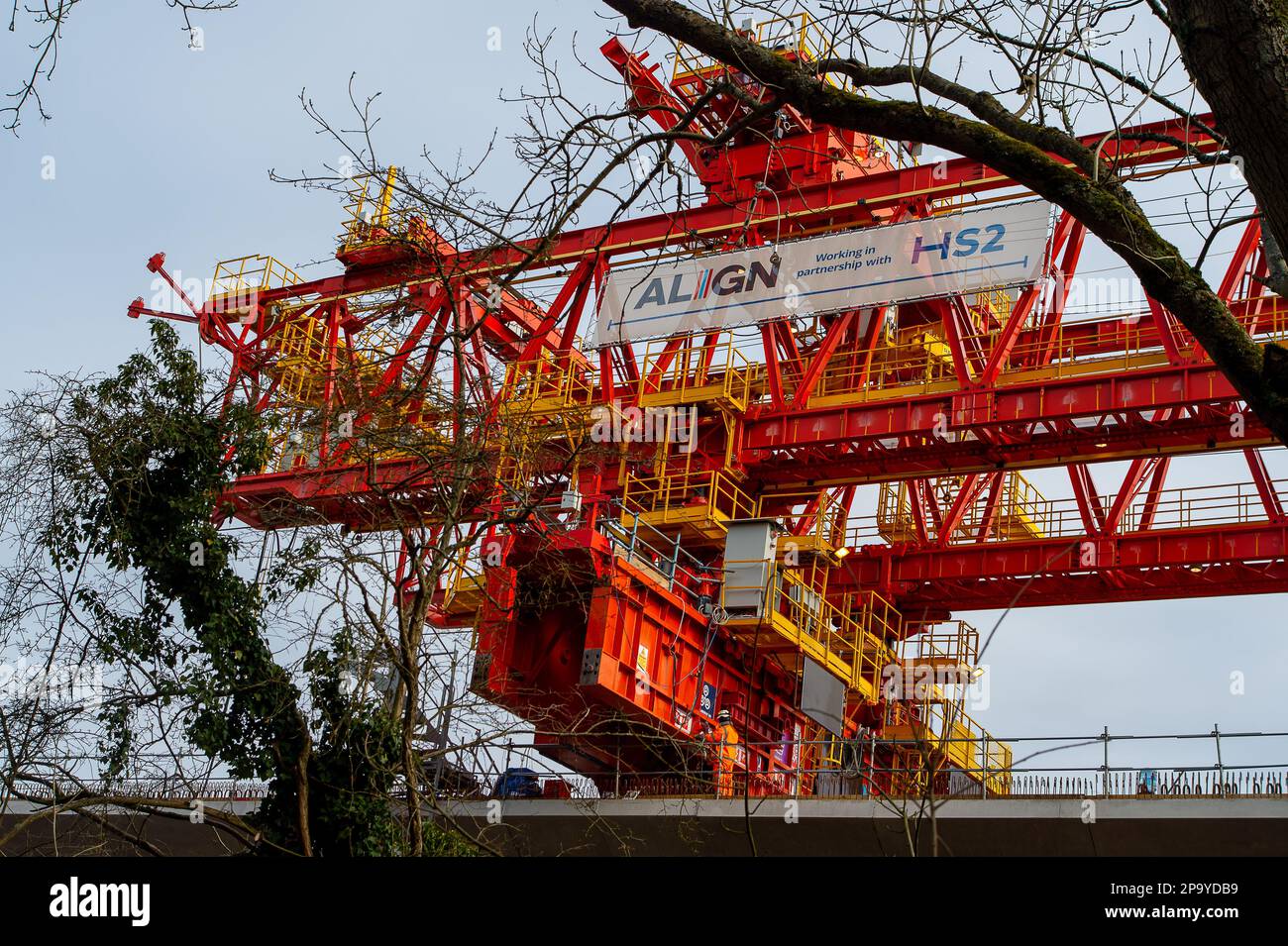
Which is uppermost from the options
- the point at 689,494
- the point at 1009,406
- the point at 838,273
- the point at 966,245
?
the point at 966,245

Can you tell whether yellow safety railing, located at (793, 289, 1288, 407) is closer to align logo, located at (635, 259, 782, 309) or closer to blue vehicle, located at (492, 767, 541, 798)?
align logo, located at (635, 259, 782, 309)

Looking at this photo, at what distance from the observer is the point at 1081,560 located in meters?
27.4

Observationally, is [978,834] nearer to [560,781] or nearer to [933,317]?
[560,781]

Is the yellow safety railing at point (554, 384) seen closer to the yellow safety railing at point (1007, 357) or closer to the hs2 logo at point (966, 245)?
the yellow safety railing at point (1007, 357)

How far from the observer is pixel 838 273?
27453 millimetres

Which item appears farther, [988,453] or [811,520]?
[811,520]

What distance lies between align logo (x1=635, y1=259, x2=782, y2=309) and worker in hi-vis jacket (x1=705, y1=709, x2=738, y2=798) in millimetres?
7649

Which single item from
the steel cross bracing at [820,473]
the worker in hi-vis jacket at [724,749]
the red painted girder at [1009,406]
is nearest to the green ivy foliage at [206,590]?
the steel cross bracing at [820,473]

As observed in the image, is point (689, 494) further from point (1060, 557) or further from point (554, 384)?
point (1060, 557)

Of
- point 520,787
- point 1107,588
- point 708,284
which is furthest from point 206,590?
point 1107,588

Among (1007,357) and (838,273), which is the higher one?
(838,273)
